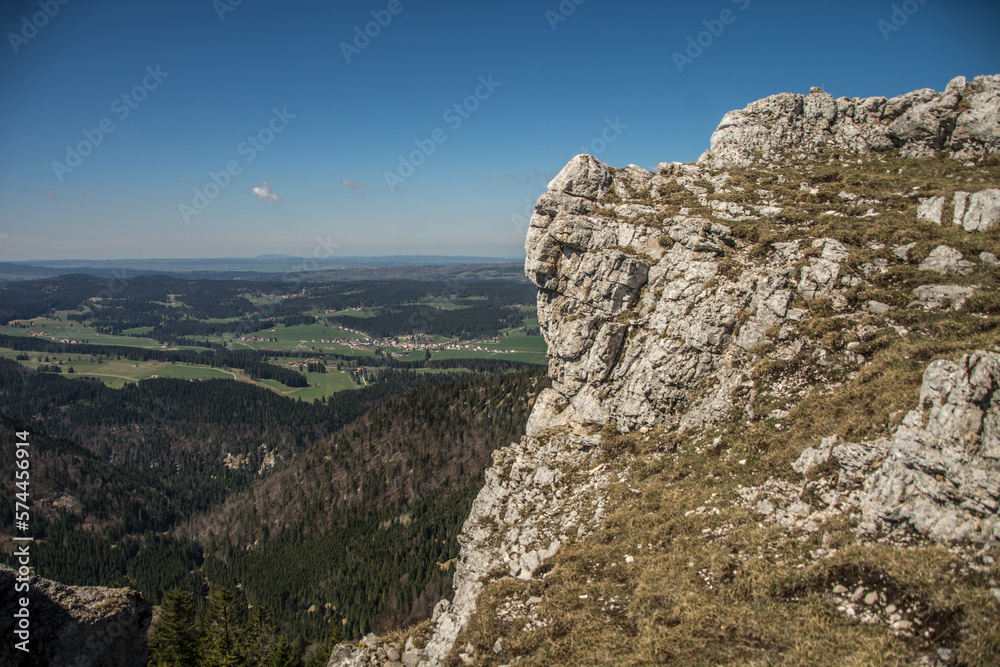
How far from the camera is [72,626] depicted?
16.9 meters

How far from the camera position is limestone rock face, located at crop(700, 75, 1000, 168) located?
33.5 meters

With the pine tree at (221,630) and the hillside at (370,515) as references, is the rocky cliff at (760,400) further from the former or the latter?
the hillside at (370,515)

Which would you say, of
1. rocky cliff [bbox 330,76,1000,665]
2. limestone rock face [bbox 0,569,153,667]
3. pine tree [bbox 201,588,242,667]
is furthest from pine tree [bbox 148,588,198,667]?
rocky cliff [bbox 330,76,1000,665]

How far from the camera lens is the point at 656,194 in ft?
118

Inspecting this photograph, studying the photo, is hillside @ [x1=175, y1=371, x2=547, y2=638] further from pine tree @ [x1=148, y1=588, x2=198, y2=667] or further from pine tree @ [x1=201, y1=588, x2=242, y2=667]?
pine tree @ [x1=148, y1=588, x2=198, y2=667]

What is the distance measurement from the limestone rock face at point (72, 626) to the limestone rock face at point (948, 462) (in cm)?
2800

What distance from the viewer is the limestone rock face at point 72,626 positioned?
15853mm

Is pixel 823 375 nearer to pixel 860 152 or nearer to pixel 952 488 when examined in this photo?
pixel 952 488

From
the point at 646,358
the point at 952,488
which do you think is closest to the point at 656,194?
the point at 646,358

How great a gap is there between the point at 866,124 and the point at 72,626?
59.6 meters

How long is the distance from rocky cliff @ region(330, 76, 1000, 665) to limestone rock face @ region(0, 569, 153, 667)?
8.41 meters

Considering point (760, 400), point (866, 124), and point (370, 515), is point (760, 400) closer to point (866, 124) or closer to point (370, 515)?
point (866, 124)

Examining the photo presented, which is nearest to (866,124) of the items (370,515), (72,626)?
(72,626)

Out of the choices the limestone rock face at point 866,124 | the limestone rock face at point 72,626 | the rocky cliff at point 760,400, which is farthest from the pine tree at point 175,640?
the limestone rock face at point 866,124
